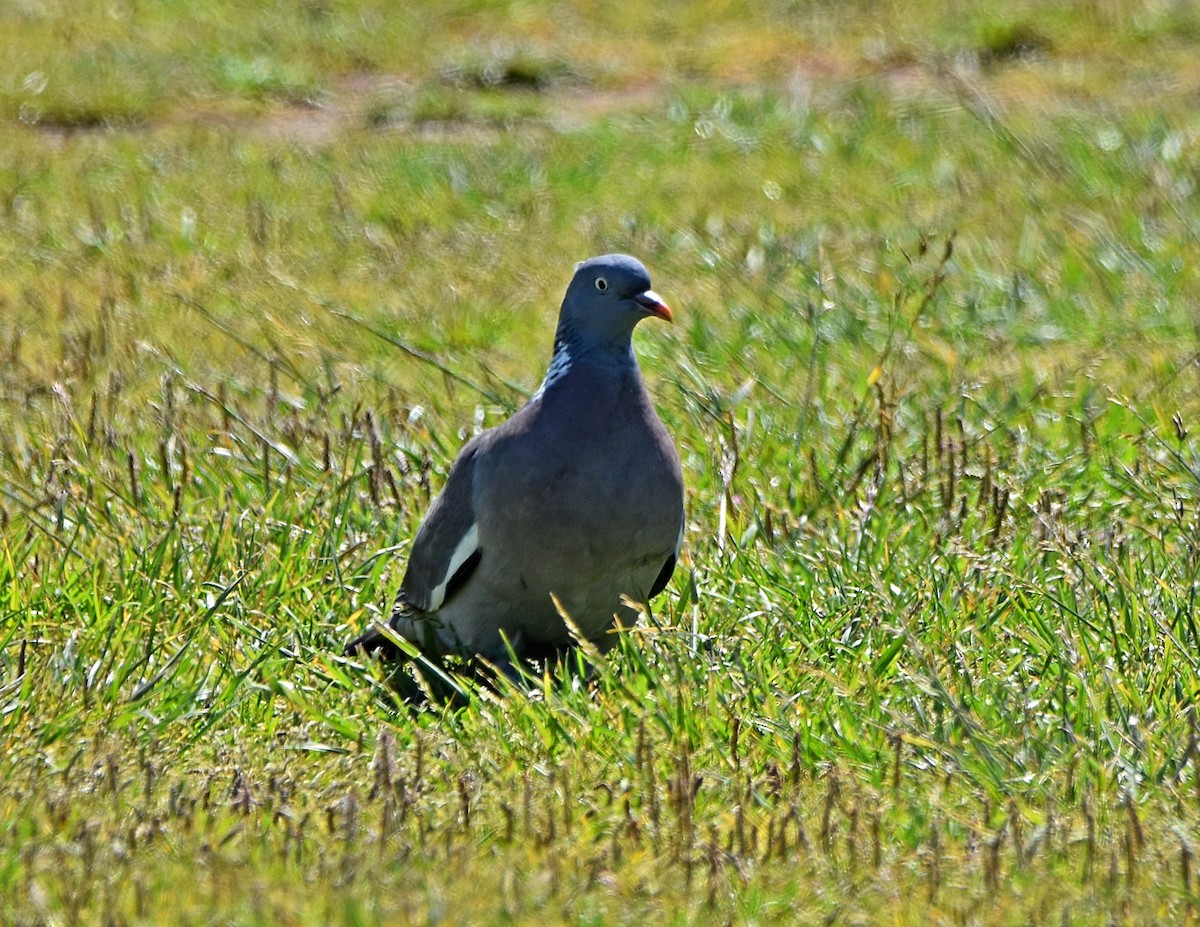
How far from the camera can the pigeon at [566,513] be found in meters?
4.20

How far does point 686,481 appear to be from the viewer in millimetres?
5344

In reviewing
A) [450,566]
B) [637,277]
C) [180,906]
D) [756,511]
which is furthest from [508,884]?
[756,511]

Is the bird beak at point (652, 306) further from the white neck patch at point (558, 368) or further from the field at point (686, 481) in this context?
the field at point (686, 481)

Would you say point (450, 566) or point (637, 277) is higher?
point (637, 277)

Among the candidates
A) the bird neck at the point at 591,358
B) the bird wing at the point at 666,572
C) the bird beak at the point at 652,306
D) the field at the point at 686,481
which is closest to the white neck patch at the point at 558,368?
the bird neck at the point at 591,358

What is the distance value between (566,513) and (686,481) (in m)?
1.21

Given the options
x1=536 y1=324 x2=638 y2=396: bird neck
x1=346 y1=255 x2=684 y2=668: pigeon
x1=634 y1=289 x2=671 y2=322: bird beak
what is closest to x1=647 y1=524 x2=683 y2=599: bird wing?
x1=346 y1=255 x2=684 y2=668: pigeon

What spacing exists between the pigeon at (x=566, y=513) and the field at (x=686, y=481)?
0.16 m

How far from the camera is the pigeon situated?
4195 millimetres

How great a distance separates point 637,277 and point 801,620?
89 centimetres

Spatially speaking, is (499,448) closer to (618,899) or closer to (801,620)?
(801,620)

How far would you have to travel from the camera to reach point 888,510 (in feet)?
16.5

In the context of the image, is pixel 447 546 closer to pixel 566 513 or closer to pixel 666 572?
pixel 566 513

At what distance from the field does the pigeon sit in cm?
16
